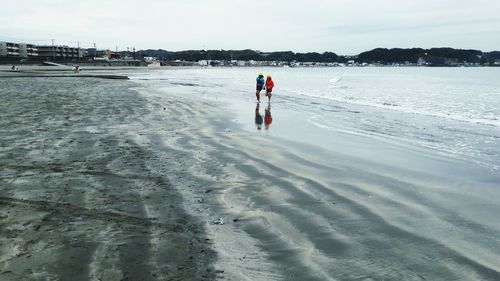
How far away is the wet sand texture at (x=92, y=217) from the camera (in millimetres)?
3791

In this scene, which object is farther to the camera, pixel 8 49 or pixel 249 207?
pixel 8 49

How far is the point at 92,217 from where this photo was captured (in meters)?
5.04

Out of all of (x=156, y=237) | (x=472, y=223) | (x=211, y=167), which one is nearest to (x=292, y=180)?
(x=211, y=167)

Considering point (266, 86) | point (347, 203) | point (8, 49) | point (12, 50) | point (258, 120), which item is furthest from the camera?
point (12, 50)

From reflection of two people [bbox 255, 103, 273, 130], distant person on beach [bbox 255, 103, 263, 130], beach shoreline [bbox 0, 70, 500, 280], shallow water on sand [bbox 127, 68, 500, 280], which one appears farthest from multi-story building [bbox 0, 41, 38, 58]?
shallow water on sand [bbox 127, 68, 500, 280]

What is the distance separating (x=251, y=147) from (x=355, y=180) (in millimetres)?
3540

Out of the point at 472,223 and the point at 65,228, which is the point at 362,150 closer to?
the point at 472,223

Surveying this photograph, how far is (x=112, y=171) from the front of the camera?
24.1ft

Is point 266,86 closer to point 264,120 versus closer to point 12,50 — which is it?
point 264,120

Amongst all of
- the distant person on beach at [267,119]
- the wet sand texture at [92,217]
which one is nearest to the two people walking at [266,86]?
the distant person on beach at [267,119]

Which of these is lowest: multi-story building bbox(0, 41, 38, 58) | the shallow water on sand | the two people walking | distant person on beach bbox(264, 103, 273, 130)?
distant person on beach bbox(264, 103, 273, 130)

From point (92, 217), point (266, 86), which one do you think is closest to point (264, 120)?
point (266, 86)

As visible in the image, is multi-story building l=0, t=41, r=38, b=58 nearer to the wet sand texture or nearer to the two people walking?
the two people walking

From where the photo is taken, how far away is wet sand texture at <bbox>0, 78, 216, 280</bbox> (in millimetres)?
3791
